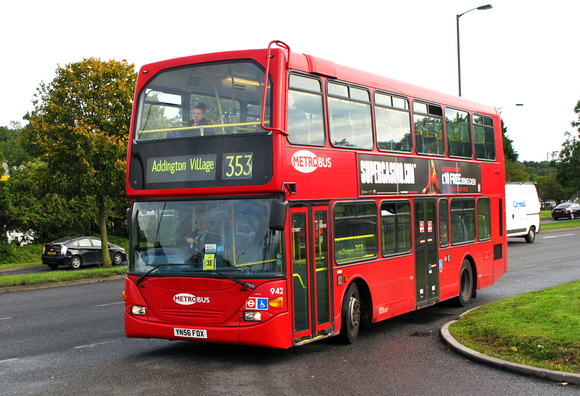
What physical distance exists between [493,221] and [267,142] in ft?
30.1

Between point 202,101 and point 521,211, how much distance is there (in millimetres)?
27905

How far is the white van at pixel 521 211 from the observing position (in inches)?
1286

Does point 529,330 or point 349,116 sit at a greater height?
point 349,116

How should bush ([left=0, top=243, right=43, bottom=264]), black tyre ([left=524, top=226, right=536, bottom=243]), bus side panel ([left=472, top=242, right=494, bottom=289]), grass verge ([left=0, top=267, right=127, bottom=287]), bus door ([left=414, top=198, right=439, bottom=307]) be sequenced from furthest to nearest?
bush ([left=0, top=243, right=43, bottom=264]) < black tyre ([left=524, top=226, right=536, bottom=243]) < grass verge ([left=0, top=267, right=127, bottom=287]) < bus side panel ([left=472, top=242, right=494, bottom=289]) < bus door ([left=414, top=198, right=439, bottom=307])

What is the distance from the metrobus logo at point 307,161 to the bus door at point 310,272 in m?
0.57

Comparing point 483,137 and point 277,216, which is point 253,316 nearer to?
point 277,216

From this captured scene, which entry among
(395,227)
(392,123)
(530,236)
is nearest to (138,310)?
(395,227)

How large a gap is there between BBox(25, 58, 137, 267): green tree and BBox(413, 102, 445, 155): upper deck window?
1496 cm

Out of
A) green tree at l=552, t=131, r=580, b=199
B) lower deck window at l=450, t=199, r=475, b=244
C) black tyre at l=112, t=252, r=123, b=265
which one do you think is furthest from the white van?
green tree at l=552, t=131, r=580, b=199

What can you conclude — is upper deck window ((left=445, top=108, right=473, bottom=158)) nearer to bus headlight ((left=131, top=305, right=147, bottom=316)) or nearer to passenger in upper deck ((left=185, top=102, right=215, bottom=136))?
passenger in upper deck ((left=185, top=102, right=215, bottom=136))

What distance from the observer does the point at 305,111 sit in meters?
9.27

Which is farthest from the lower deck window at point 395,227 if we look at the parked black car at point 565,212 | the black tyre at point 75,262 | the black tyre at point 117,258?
the parked black car at point 565,212

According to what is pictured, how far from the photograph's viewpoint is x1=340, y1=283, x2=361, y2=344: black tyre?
9.97 metres

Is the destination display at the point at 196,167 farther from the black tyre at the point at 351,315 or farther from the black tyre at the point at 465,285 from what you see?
the black tyre at the point at 465,285
